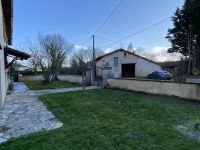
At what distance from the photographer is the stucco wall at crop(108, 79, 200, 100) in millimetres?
9500

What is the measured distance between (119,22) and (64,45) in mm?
17157

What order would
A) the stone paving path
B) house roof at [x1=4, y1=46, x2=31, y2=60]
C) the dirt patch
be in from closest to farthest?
the dirt patch
the stone paving path
house roof at [x1=4, y1=46, x2=31, y2=60]

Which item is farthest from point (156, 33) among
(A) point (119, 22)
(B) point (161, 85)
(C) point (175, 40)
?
(C) point (175, 40)

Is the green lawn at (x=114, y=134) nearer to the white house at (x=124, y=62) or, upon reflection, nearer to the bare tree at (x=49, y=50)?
the white house at (x=124, y=62)

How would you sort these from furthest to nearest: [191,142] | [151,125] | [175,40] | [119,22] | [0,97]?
1. [175,40]
2. [119,22]
3. [0,97]
4. [151,125]
5. [191,142]

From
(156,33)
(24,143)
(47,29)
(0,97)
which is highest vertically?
(47,29)

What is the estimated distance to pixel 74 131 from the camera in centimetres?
481

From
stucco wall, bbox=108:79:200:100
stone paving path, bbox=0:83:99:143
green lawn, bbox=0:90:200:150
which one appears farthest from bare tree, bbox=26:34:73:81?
green lawn, bbox=0:90:200:150

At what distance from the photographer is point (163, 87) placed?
36.9ft

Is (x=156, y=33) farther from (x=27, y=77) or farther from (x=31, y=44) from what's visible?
(x=27, y=77)

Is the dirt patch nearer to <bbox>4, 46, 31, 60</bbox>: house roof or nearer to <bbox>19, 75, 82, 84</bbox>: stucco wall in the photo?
<bbox>4, 46, 31, 60</bbox>: house roof

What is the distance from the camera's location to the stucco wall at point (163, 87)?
31.2 ft

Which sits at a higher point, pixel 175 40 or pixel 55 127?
pixel 175 40

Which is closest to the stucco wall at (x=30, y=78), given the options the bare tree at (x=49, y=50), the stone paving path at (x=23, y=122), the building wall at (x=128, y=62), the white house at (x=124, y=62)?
the bare tree at (x=49, y=50)
